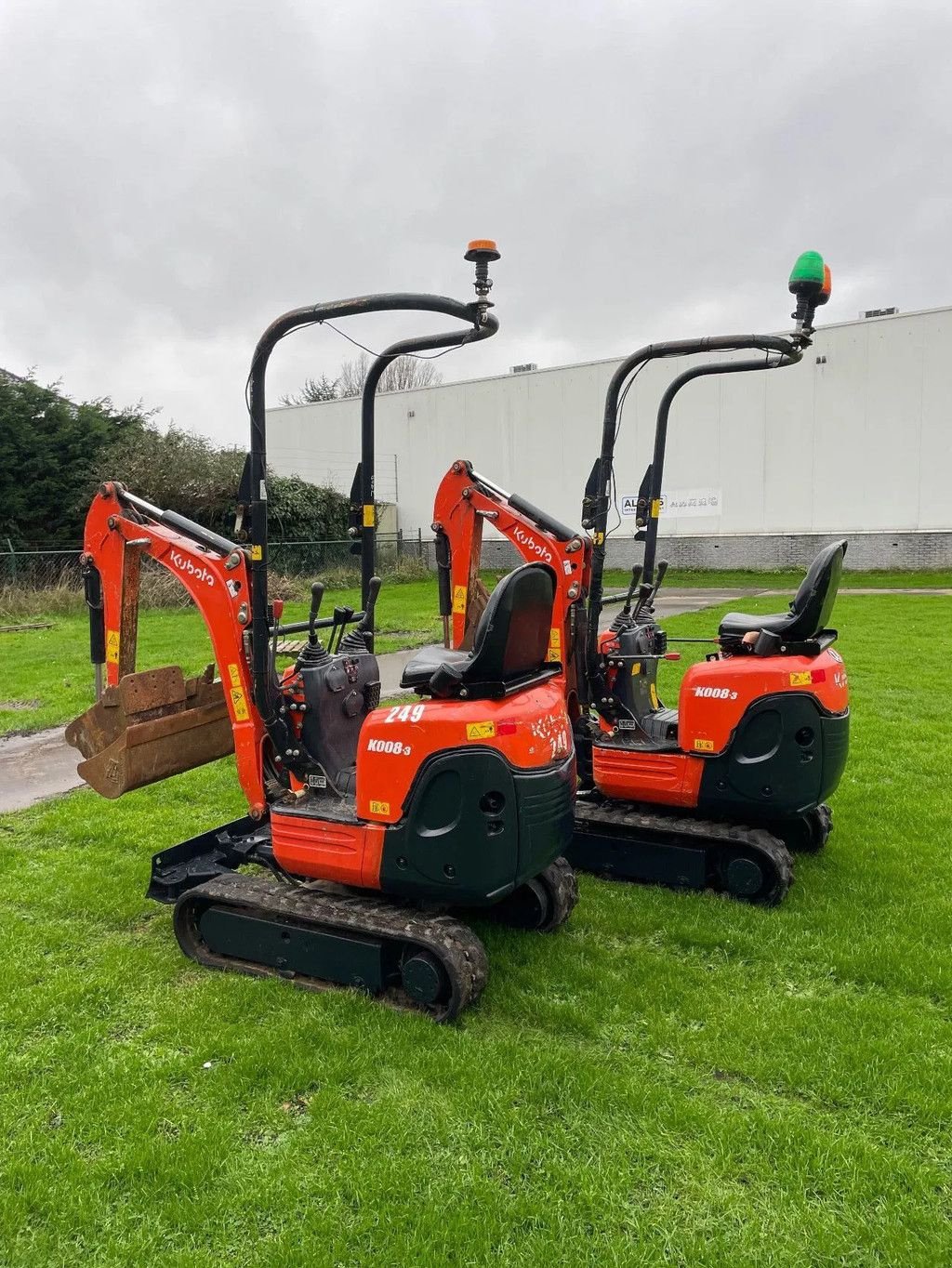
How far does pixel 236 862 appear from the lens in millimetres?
4680

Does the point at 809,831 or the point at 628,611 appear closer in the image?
the point at 809,831

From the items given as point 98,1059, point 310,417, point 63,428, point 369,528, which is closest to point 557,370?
point 310,417

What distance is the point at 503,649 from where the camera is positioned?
3.69m

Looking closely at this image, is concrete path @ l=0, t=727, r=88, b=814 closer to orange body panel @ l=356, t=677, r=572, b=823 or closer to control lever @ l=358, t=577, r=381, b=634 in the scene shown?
control lever @ l=358, t=577, r=381, b=634

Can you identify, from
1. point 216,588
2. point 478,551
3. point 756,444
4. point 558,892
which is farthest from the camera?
point 756,444

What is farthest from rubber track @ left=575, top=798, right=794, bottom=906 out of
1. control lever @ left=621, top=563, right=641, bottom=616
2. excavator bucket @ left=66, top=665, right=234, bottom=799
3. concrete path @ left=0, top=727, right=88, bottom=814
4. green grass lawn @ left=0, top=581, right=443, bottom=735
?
concrete path @ left=0, top=727, right=88, bottom=814

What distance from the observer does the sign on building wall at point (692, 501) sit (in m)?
26.6

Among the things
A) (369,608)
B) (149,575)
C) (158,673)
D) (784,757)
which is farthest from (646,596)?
(149,575)

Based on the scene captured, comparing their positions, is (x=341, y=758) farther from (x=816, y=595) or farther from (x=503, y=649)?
(x=816, y=595)

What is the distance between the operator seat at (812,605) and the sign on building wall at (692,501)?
22.1m

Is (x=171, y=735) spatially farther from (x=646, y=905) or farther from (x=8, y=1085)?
(x=646, y=905)

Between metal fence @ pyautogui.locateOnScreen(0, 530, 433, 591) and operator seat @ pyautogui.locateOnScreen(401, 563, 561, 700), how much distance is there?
9.41 metres

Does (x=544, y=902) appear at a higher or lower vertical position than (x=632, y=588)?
lower

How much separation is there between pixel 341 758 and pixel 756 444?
23553 mm
